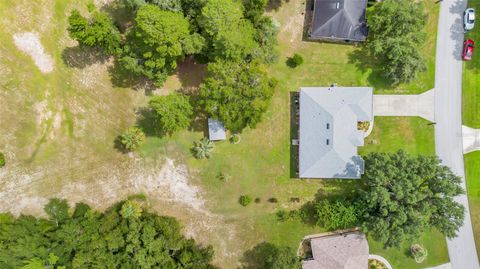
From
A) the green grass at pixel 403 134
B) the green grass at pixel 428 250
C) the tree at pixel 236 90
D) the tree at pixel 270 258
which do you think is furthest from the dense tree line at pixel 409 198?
the tree at pixel 236 90

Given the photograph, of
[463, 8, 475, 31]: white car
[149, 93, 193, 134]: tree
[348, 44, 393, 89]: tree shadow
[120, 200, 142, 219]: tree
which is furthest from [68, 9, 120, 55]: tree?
[463, 8, 475, 31]: white car

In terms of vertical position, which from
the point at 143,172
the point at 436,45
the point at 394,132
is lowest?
the point at 143,172

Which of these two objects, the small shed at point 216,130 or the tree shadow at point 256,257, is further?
the tree shadow at point 256,257

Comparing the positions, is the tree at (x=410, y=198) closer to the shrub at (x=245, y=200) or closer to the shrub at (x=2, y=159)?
the shrub at (x=245, y=200)

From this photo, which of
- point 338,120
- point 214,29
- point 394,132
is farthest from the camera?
point 394,132

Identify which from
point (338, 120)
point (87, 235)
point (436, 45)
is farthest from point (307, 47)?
point (87, 235)

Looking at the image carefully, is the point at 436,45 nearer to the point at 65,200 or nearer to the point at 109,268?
the point at 109,268

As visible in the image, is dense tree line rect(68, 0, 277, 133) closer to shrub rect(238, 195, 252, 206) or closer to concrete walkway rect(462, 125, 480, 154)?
shrub rect(238, 195, 252, 206)
